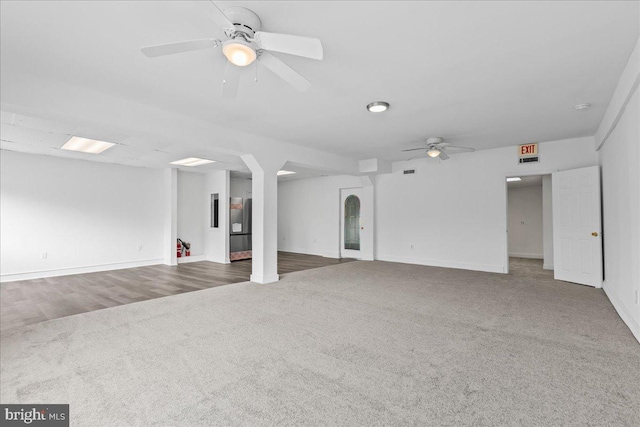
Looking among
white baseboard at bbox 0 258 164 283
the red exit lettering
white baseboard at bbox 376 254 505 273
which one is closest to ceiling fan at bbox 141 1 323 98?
the red exit lettering

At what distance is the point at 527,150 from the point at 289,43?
6.05 m

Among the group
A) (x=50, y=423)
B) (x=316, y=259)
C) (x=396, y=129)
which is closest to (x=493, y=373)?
(x=50, y=423)

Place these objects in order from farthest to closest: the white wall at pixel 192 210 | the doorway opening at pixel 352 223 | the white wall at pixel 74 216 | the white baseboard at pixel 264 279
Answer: the doorway opening at pixel 352 223 < the white wall at pixel 192 210 < the white wall at pixel 74 216 < the white baseboard at pixel 264 279

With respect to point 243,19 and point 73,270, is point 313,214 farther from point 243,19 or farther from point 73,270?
point 243,19

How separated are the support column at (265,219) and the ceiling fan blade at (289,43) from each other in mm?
3559

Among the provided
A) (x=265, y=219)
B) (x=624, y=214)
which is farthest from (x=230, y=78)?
(x=624, y=214)

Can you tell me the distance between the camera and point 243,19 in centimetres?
221

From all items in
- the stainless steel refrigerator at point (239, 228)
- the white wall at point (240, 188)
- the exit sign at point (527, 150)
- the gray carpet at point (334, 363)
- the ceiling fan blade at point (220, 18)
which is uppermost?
the exit sign at point (527, 150)

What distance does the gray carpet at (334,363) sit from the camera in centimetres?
195

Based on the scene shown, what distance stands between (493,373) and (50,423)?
3032 mm

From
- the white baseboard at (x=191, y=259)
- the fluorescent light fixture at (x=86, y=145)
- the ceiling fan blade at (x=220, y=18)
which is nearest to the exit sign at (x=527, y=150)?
the ceiling fan blade at (x=220, y=18)

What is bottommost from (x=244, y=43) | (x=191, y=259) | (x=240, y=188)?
(x=191, y=259)

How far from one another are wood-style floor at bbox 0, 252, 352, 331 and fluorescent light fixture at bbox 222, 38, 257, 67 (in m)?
3.94

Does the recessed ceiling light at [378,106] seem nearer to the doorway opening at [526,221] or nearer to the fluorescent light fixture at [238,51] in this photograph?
the fluorescent light fixture at [238,51]
